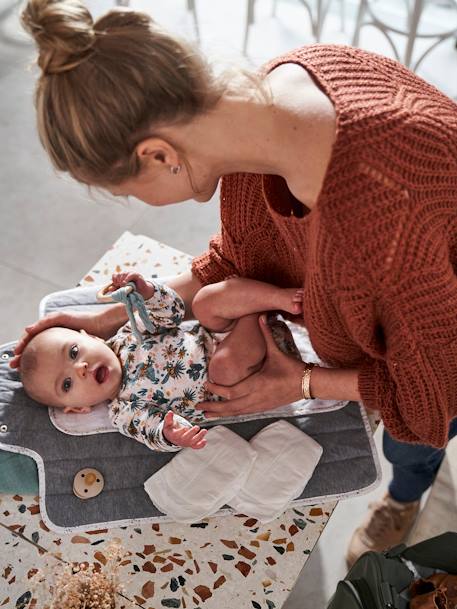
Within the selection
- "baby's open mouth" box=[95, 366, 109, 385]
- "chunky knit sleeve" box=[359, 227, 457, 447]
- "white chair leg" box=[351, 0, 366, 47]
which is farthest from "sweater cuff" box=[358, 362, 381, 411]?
"white chair leg" box=[351, 0, 366, 47]

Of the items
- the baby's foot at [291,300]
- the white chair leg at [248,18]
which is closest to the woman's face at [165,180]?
the baby's foot at [291,300]

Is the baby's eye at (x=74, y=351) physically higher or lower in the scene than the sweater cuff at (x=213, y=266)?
lower

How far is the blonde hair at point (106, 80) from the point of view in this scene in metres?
1.09

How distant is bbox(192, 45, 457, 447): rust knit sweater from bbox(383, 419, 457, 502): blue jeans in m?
0.38

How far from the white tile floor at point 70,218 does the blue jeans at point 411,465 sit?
8.8 inches

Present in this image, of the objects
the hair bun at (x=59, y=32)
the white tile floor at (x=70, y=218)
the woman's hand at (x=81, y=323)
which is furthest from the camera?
the white tile floor at (x=70, y=218)

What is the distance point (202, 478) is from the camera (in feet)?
5.56

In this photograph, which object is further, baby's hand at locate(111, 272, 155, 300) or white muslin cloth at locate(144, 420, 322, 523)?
baby's hand at locate(111, 272, 155, 300)

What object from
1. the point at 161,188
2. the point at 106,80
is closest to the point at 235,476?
the point at 161,188

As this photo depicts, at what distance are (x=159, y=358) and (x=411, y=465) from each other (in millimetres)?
736

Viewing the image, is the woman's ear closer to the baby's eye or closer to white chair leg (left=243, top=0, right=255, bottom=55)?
the baby's eye

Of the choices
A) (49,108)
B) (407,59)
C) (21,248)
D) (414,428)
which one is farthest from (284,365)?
(407,59)

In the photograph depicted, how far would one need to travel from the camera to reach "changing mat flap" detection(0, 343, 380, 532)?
1682mm

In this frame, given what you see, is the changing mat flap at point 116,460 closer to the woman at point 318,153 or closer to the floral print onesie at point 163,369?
the floral print onesie at point 163,369
